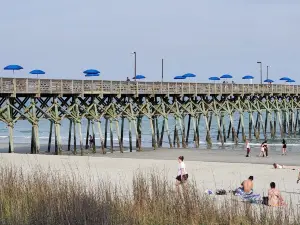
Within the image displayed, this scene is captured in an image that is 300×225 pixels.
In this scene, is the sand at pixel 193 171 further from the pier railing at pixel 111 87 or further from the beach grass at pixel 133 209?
the pier railing at pixel 111 87

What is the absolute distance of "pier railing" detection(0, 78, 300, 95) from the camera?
105ft

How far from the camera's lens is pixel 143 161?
1045 inches

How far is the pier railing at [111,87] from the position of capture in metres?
32.1

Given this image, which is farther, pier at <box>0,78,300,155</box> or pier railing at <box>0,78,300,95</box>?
pier at <box>0,78,300,155</box>

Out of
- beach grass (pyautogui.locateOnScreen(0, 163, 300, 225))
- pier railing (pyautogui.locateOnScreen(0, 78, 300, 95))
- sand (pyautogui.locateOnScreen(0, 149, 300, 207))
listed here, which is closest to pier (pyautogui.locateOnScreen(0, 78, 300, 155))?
pier railing (pyautogui.locateOnScreen(0, 78, 300, 95))

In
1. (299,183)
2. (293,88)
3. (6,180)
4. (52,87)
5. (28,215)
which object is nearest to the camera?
(28,215)

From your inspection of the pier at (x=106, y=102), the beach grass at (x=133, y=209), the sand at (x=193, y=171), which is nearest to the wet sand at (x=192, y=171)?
the sand at (x=193, y=171)

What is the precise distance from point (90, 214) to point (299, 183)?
1128cm

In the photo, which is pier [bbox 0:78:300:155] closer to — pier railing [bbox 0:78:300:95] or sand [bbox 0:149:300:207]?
pier railing [bbox 0:78:300:95]

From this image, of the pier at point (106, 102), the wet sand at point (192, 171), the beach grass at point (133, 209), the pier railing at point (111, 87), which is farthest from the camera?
the pier at point (106, 102)

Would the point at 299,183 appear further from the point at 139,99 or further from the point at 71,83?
the point at 139,99

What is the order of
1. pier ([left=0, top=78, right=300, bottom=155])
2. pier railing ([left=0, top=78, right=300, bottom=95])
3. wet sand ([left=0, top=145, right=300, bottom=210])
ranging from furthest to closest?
pier ([left=0, top=78, right=300, bottom=155]) → pier railing ([left=0, top=78, right=300, bottom=95]) → wet sand ([left=0, top=145, right=300, bottom=210])

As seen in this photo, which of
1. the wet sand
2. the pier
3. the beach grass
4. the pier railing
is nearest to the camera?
the beach grass

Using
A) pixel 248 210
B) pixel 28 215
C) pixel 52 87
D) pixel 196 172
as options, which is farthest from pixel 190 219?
pixel 52 87
